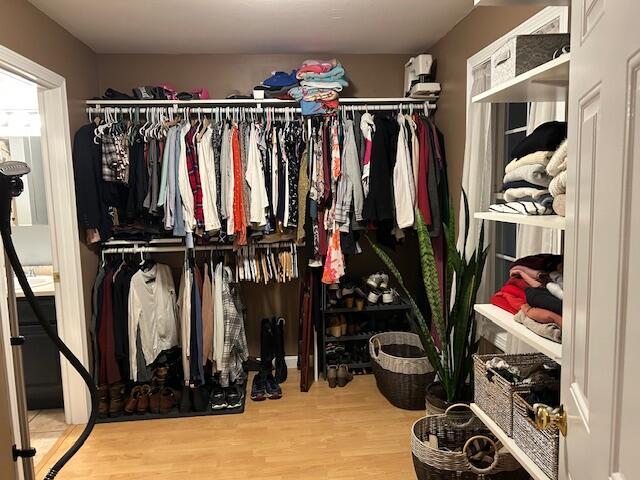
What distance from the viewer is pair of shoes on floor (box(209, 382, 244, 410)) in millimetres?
3088

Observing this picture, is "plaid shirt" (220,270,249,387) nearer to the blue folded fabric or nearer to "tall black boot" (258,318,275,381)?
"tall black boot" (258,318,275,381)

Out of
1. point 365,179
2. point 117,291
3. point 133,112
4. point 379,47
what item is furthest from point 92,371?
point 379,47

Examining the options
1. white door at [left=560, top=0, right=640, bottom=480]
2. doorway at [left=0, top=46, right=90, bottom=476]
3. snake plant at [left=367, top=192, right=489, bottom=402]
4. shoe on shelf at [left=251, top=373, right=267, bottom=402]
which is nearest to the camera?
white door at [left=560, top=0, right=640, bottom=480]

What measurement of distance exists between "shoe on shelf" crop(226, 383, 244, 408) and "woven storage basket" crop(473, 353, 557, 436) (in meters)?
1.88

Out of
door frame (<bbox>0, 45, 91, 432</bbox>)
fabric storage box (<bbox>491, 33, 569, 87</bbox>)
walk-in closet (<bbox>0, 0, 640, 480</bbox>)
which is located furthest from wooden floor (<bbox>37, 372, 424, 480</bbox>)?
fabric storage box (<bbox>491, 33, 569, 87</bbox>)

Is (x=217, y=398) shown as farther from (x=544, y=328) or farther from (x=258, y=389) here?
(x=544, y=328)

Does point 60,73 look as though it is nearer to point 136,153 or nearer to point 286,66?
point 136,153

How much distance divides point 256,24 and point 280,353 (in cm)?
238

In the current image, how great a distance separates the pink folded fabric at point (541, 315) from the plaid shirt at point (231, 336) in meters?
2.29

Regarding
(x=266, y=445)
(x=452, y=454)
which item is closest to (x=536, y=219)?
(x=452, y=454)

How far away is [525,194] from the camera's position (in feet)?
4.36

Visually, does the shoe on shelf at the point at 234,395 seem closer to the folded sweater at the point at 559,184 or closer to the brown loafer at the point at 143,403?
the brown loafer at the point at 143,403

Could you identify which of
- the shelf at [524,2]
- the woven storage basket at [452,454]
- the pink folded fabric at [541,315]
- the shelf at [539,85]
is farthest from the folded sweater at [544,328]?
the shelf at [524,2]

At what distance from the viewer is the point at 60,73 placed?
2.74m
